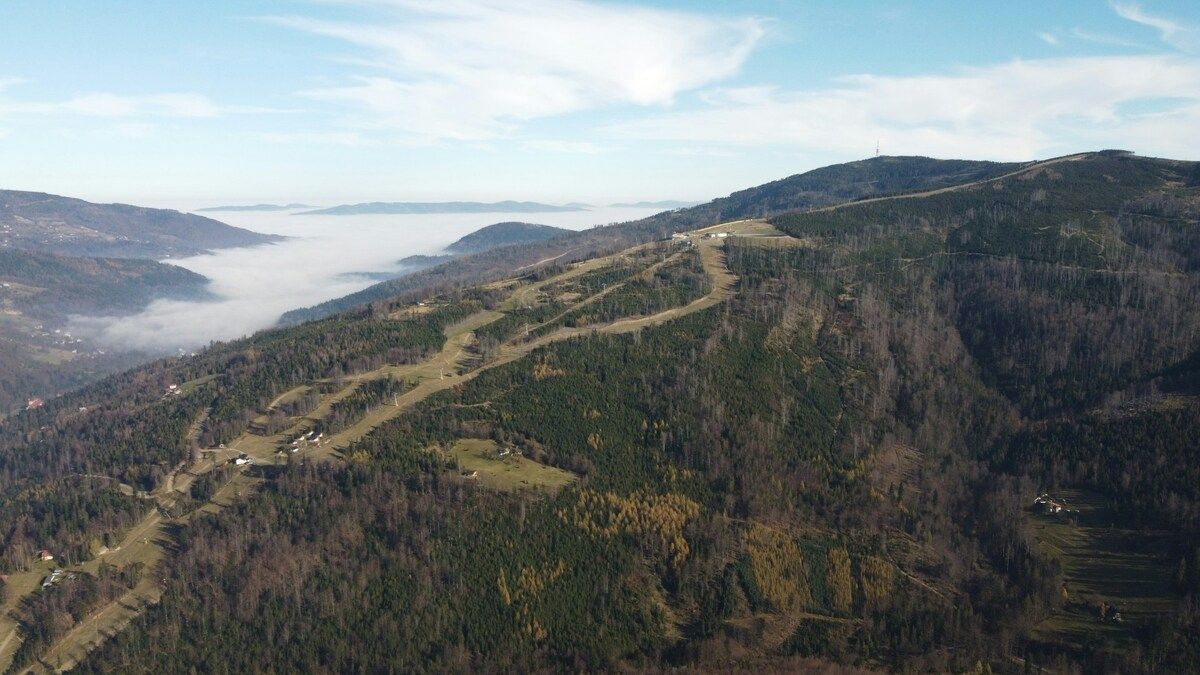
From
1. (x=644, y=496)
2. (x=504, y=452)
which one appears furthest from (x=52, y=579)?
(x=644, y=496)

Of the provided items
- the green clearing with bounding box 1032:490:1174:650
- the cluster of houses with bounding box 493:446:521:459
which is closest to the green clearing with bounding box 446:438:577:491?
the cluster of houses with bounding box 493:446:521:459

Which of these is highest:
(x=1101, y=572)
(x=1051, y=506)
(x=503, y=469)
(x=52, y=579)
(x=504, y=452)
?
(x=504, y=452)

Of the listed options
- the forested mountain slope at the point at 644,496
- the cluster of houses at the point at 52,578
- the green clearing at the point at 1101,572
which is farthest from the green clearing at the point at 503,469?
the green clearing at the point at 1101,572

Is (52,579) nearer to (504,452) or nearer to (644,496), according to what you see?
(504,452)

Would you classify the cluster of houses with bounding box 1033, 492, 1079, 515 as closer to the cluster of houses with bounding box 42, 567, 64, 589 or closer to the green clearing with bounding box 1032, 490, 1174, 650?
the green clearing with bounding box 1032, 490, 1174, 650

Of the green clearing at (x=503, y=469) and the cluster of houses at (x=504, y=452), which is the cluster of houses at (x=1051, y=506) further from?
the cluster of houses at (x=504, y=452)

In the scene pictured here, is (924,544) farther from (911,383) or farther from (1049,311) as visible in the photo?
(1049,311)
